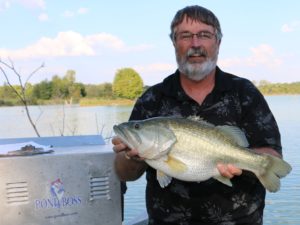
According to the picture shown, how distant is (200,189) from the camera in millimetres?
3195

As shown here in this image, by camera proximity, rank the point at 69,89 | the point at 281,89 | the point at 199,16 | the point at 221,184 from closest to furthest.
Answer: the point at 221,184 → the point at 199,16 → the point at 69,89 → the point at 281,89

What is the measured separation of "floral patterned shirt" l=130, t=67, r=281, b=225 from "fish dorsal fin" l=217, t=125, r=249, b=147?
215mm

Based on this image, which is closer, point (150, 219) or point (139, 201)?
point (150, 219)

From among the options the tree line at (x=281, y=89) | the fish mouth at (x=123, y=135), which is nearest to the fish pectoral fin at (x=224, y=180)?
the fish mouth at (x=123, y=135)

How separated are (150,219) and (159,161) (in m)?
0.66

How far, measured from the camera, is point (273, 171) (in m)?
2.93

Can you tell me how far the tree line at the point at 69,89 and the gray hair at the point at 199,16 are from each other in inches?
138

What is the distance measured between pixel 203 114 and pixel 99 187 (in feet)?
3.02

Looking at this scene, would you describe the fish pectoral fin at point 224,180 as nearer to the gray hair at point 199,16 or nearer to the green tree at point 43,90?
the gray hair at point 199,16

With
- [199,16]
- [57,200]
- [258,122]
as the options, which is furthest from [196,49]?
[57,200]

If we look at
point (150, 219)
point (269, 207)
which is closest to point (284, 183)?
point (269, 207)

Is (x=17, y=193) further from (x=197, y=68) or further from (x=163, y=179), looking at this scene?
(x=197, y=68)

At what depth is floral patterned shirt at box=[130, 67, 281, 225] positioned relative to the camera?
3141mm

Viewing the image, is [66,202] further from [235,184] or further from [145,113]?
[235,184]
